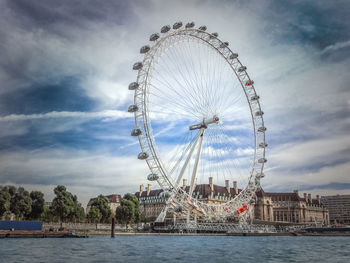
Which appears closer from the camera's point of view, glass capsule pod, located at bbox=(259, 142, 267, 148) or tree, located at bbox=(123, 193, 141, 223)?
glass capsule pod, located at bbox=(259, 142, 267, 148)

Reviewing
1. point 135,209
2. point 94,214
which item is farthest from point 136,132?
point 135,209

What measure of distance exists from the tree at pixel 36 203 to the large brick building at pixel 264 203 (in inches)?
2793

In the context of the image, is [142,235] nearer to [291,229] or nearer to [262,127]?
[262,127]

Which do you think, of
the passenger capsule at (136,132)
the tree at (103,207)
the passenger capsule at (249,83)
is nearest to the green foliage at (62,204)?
the tree at (103,207)

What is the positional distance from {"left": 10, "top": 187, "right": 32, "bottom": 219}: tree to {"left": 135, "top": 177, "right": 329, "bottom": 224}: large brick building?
74.5 meters

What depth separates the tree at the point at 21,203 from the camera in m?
71.1

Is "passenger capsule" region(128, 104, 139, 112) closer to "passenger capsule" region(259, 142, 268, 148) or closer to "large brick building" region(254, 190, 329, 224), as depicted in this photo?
"passenger capsule" region(259, 142, 268, 148)

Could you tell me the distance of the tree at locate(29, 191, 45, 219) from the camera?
7488 cm

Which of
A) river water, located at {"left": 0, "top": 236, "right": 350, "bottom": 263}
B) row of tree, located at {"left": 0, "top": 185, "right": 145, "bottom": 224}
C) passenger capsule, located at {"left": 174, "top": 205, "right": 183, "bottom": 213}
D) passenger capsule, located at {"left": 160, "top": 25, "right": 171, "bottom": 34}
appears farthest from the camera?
row of tree, located at {"left": 0, "top": 185, "right": 145, "bottom": 224}

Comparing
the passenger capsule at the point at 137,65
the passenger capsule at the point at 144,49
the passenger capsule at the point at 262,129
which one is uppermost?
the passenger capsule at the point at 144,49

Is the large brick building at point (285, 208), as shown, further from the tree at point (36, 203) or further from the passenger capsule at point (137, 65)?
the passenger capsule at point (137, 65)

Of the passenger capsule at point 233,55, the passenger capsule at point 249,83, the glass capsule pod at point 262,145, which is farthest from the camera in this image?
the glass capsule pod at point 262,145

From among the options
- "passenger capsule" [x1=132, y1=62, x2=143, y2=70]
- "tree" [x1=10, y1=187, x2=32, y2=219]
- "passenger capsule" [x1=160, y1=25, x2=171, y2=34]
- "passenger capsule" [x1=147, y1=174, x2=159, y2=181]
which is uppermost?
"passenger capsule" [x1=160, y1=25, x2=171, y2=34]

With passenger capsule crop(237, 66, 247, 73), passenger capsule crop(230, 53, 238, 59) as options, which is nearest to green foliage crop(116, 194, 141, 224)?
passenger capsule crop(237, 66, 247, 73)
